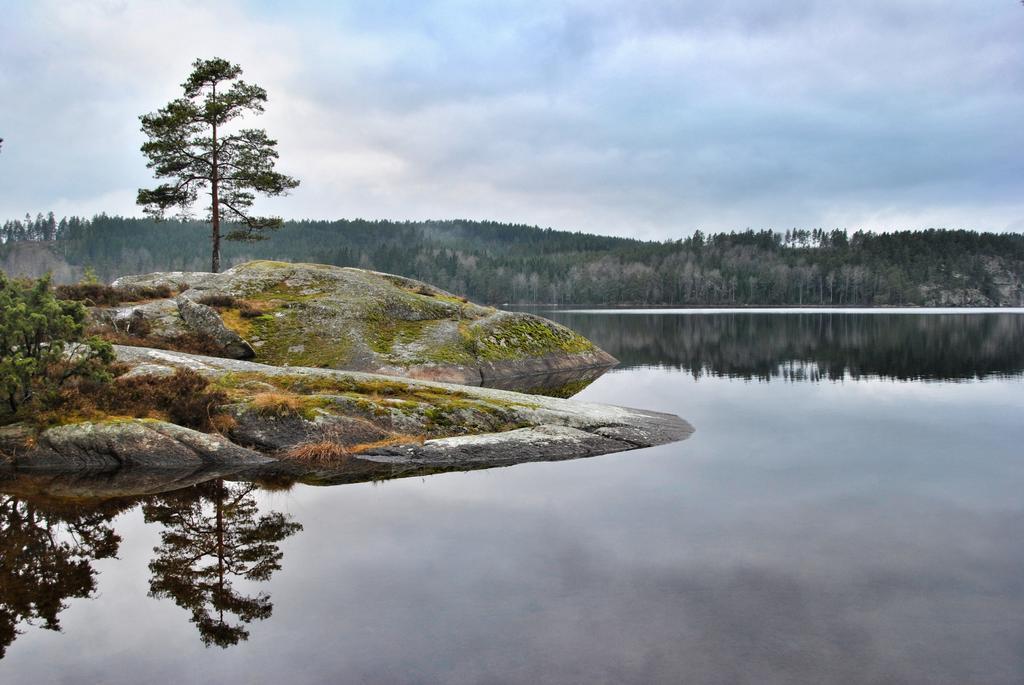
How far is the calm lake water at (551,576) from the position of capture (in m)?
7.98

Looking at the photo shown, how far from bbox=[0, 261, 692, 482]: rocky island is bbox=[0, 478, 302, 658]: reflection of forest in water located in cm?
285

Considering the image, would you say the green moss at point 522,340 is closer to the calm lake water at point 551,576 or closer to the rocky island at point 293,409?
the rocky island at point 293,409

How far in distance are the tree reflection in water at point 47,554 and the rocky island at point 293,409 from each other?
3432mm

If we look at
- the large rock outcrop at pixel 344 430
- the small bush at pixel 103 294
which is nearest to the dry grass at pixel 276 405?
the large rock outcrop at pixel 344 430

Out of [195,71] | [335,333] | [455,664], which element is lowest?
[455,664]

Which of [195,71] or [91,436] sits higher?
[195,71]

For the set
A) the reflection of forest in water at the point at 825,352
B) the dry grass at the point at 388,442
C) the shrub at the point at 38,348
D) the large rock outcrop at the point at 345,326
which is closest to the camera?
the shrub at the point at 38,348

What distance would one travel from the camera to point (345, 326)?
36500 mm

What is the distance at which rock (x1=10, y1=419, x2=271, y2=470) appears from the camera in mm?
16562

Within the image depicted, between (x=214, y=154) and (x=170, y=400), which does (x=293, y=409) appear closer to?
(x=170, y=400)

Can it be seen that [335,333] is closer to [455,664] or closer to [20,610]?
[20,610]

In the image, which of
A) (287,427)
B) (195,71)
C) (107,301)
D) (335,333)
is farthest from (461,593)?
(195,71)

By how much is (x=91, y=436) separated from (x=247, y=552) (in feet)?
27.0

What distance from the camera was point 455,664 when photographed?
7.87 m
